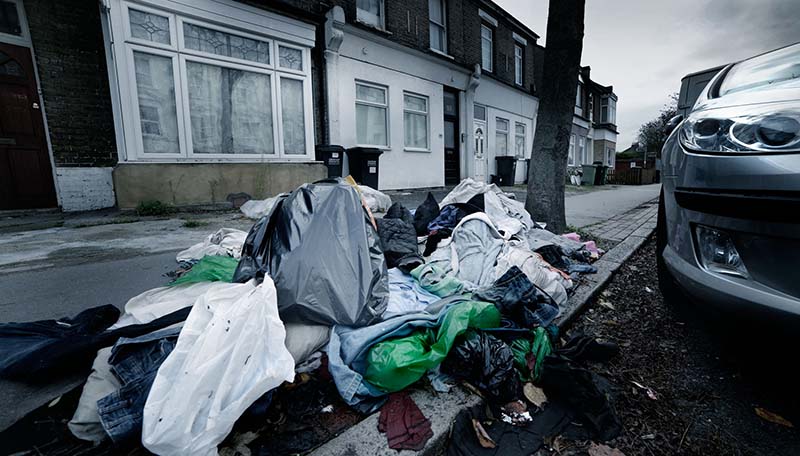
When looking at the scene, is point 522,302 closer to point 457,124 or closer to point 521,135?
point 457,124

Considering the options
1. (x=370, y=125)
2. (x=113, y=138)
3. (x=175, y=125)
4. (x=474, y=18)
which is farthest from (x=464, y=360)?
(x=474, y=18)

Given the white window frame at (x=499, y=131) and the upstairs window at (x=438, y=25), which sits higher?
the upstairs window at (x=438, y=25)

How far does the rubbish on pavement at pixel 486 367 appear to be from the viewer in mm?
1531

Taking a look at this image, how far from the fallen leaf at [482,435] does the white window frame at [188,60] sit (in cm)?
626

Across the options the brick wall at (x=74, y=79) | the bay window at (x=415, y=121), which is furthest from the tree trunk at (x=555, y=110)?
the brick wall at (x=74, y=79)

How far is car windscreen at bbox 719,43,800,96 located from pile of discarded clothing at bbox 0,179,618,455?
1.40 metres

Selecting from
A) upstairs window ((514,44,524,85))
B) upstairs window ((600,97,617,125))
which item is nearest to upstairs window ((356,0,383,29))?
upstairs window ((514,44,524,85))

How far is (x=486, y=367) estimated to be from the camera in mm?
1545

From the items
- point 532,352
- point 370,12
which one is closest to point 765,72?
point 532,352

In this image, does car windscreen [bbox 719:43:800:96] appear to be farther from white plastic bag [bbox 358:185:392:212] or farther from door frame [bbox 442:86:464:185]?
door frame [bbox 442:86:464:185]

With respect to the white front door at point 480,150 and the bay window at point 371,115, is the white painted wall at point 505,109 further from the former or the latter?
the bay window at point 371,115

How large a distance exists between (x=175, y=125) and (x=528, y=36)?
14836mm

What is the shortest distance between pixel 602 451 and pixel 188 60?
23.6 ft

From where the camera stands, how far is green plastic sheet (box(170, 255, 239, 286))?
7.03 ft
